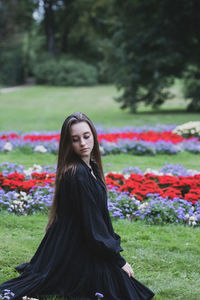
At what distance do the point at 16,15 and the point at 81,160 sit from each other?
35372 millimetres

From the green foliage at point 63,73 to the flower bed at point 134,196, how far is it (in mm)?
29285

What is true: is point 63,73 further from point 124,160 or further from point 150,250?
point 150,250

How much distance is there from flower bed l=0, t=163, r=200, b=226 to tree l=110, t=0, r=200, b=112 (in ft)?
36.1

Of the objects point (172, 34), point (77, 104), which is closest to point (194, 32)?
point (172, 34)

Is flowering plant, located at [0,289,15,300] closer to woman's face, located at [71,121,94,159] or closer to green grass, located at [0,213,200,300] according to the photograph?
green grass, located at [0,213,200,300]

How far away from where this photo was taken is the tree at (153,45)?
53.7ft

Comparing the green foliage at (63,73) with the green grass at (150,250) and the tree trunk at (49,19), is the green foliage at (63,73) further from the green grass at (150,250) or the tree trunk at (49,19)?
the green grass at (150,250)

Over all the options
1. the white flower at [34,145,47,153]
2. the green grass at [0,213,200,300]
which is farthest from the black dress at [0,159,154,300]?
the white flower at [34,145,47,153]

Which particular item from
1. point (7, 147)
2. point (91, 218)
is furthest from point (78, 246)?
point (7, 147)

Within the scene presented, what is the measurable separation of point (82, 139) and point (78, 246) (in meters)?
0.69

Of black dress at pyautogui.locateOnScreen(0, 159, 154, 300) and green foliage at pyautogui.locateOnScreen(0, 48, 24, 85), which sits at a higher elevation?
green foliage at pyautogui.locateOnScreen(0, 48, 24, 85)

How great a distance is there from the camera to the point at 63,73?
3431cm

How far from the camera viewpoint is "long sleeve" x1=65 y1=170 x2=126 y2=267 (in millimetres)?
2572

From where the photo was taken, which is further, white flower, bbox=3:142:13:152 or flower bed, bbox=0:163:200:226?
white flower, bbox=3:142:13:152
